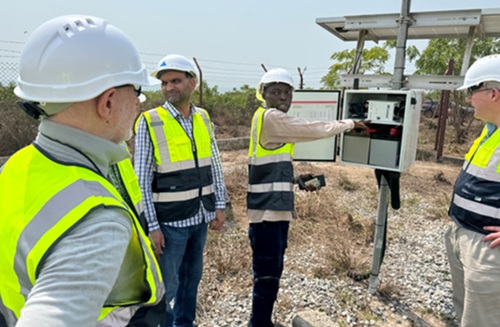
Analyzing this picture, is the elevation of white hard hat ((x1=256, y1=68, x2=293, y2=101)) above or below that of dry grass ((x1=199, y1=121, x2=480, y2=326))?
above

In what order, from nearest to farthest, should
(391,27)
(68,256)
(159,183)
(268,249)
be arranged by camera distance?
(68,256), (159,183), (268,249), (391,27)

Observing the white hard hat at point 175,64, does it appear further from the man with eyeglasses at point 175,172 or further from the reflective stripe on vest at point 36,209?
the reflective stripe on vest at point 36,209

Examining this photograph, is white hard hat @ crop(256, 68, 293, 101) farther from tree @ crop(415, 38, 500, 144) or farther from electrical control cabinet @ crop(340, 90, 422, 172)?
tree @ crop(415, 38, 500, 144)

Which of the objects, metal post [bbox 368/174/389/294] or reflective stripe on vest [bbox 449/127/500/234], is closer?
reflective stripe on vest [bbox 449/127/500/234]

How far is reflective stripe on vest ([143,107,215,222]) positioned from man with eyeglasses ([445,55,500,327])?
1707mm

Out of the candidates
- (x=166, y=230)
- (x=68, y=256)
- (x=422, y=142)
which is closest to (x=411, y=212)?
(x=166, y=230)

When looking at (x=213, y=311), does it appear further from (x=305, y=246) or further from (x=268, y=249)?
(x=305, y=246)

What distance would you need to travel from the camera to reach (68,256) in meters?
0.74

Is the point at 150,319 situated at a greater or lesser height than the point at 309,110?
lesser

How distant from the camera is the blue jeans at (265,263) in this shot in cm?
253

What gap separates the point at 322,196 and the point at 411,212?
136cm

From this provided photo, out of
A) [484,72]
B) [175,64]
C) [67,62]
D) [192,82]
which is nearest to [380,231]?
[484,72]

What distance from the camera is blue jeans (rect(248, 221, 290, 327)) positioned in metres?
2.53

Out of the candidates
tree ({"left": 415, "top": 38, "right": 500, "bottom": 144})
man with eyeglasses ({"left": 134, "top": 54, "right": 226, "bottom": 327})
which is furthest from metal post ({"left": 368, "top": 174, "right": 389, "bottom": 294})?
tree ({"left": 415, "top": 38, "right": 500, "bottom": 144})
